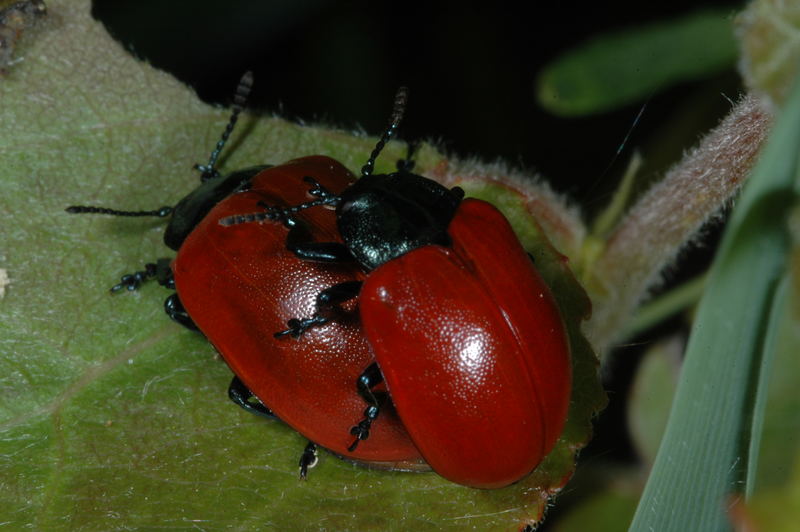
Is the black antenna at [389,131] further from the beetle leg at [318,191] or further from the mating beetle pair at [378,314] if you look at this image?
the beetle leg at [318,191]

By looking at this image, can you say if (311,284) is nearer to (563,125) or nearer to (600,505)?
(600,505)

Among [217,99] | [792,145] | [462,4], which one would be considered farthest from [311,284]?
[462,4]

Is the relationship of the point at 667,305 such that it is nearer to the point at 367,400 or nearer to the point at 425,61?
the point at 367,400

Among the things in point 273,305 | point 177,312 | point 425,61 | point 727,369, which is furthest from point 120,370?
point 425,61

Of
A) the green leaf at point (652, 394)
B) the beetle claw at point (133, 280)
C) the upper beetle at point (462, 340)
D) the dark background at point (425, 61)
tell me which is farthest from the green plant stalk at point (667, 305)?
the beetle claw at point (133, 280)

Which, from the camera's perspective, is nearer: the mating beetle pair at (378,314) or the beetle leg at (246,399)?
the mating beetle pair at (378,314)

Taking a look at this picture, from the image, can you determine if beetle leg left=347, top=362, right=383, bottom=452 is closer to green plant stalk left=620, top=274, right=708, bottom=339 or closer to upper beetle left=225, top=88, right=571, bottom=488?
upper beetle left=225, top=88, right=571, bottom=488

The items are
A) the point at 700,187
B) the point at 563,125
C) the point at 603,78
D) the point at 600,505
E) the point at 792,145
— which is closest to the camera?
the point at 792,145
